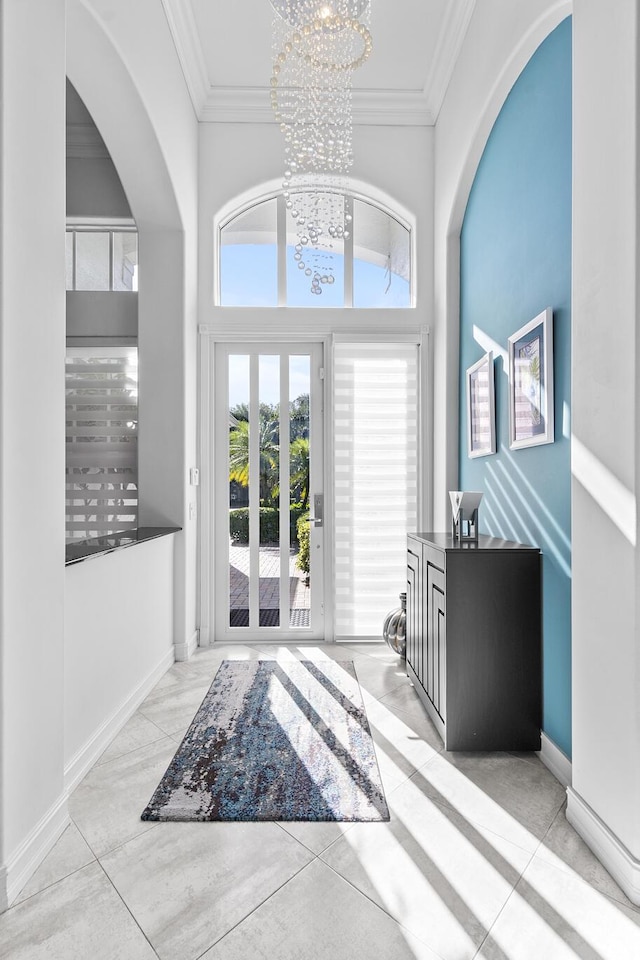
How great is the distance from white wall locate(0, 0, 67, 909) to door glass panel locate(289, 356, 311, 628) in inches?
84.8

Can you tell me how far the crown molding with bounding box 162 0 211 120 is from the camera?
2.96 metres

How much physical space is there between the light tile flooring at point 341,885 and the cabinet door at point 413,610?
78 cm

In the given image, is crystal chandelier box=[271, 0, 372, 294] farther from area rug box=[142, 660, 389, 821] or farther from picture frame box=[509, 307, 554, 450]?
area rug box=[142, 660, 389, 821]

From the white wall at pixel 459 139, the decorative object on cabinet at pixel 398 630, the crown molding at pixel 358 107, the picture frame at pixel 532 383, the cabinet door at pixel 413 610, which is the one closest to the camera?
the picture frame at pixel 532 383

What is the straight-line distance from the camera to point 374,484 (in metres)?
3.82

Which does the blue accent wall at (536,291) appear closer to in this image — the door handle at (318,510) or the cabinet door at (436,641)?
the cabinet door at (436,641)

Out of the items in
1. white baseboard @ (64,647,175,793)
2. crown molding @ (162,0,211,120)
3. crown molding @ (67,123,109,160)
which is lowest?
white baseboard @ (64,647,175,793)

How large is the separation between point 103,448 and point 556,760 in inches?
122

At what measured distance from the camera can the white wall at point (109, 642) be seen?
2043mm

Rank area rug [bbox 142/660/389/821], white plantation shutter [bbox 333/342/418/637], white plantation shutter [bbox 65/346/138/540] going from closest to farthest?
area rug [bbox 142/660/389/821], white plantation shutter [bbox 65/346/138/540], white plantation shutter [bbox 333/342/418/637]

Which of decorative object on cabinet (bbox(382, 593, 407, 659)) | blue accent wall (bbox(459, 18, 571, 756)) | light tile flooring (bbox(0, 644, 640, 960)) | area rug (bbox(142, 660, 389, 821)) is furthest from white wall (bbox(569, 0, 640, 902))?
decorative object on cabinet (bbox(382, 593, 407, 659))

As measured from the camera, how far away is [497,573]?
7.31 feet

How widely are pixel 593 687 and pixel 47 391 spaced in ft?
6.49

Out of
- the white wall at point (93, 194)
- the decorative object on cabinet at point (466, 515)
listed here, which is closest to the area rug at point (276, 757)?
the decorative object on cabinet at point (466, 515)
